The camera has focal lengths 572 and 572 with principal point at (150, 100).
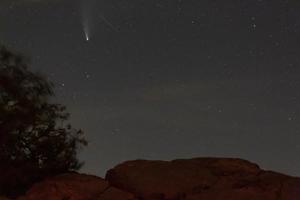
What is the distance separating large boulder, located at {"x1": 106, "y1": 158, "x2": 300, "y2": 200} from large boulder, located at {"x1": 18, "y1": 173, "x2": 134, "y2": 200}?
0.66 meters

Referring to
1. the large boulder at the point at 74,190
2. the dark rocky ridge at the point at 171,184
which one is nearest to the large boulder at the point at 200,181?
the dark rocky ridge at the point at 171,184

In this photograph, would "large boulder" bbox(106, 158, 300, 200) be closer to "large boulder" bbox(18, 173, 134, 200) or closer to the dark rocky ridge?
the dark rocky ridge

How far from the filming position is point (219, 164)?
27.3 m

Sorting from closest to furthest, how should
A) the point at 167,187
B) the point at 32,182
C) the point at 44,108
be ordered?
the point at 167,187 < the point at 32,182 < the point at 44,108

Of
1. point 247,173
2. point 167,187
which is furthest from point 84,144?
point 247,173

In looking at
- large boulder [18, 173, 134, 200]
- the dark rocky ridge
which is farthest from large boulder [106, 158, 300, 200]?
large boulder [18, 173, 134, 200]

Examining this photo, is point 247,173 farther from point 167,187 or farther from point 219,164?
point 167,187

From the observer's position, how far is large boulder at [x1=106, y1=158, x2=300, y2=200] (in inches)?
965

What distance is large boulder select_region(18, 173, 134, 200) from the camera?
952 inches

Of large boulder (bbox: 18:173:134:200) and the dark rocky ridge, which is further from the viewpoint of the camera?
the dark rocky ridge

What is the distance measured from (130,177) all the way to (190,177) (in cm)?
269

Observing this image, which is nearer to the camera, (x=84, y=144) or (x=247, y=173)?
(x=247, y=173)

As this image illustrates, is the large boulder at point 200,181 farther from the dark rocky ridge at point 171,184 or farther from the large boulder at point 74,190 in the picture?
the large boulder at point 74,190

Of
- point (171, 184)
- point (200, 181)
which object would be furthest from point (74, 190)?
point (200, 181)
